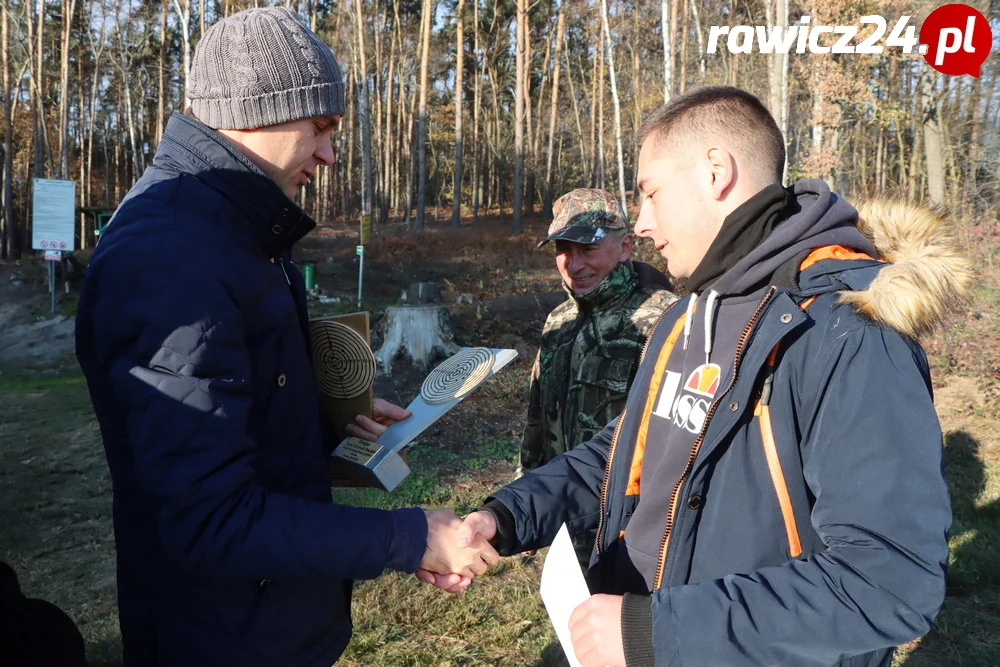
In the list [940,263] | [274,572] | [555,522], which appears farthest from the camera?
[555,522]

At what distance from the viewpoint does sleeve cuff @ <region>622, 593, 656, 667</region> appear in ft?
4.49

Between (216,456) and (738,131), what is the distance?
4.67 ft

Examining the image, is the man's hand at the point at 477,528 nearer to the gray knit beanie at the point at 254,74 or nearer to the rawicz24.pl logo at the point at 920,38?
the gray knit beanie at the point at 254,74

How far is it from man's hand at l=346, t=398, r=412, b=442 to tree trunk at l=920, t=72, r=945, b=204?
18560mm

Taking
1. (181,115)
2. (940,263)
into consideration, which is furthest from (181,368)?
(940,263)

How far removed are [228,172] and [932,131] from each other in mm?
20029

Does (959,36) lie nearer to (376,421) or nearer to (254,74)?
(376,421)

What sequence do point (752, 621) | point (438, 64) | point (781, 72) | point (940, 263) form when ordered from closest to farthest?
point (752, 621) → point (940, 263) → point (781, 72) → point (438, 64)

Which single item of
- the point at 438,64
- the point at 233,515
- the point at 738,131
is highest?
the point at 438,64

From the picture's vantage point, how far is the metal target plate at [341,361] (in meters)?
2.13

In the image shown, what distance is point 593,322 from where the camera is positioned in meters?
3.47

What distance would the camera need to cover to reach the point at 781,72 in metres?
16.0

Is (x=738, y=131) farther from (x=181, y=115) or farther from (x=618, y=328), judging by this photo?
(x=618, y=328)

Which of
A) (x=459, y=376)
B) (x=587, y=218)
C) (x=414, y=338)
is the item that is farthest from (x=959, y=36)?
(x=459, y=376)
